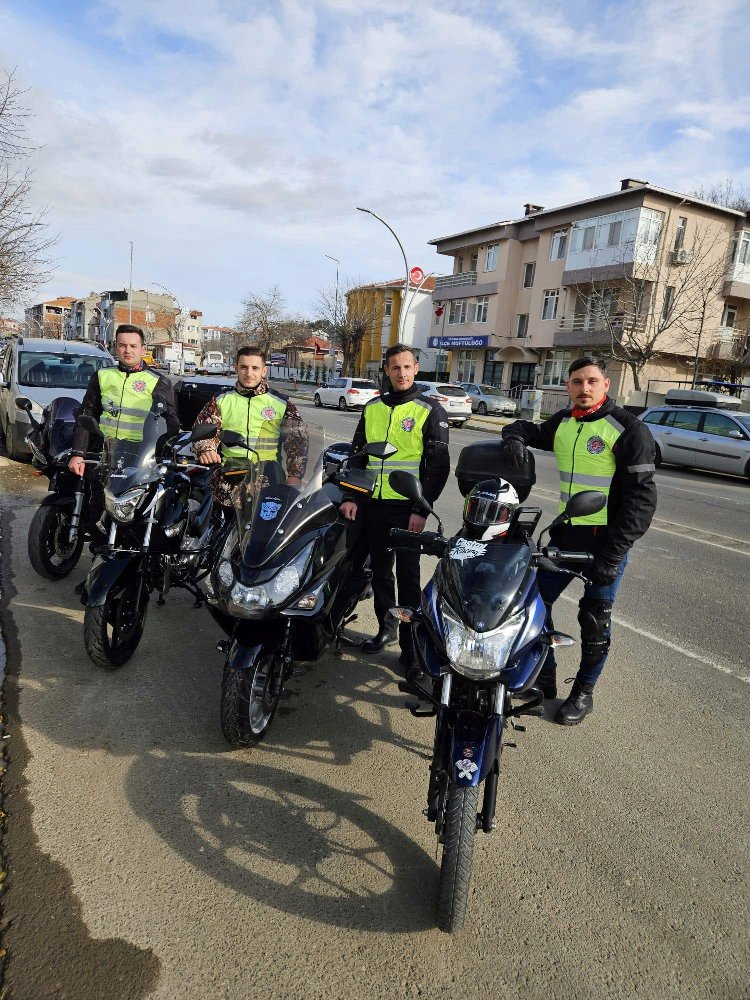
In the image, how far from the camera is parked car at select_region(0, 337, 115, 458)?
9898mm

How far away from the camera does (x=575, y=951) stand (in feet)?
7.47

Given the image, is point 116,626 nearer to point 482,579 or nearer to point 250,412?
point 250,412

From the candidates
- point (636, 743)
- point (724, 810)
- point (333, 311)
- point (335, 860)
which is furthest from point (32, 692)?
point (333, 311)

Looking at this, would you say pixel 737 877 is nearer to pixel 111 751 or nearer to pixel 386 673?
pixel 386 673

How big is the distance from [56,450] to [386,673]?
141 inches

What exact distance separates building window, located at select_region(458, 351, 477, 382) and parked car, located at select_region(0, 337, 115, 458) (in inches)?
1386

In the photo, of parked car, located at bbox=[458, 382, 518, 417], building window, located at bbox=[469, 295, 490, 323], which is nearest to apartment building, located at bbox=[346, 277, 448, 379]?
building window, located at bbox=[469, 295, 490, 323]

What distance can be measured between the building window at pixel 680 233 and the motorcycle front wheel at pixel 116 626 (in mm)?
34746

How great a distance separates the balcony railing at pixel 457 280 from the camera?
4347 cm

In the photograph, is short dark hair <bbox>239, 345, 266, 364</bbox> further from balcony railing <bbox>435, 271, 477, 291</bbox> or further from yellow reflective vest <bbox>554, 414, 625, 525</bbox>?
balcony railing <bbox>435, 271, 477, 291</bbox>

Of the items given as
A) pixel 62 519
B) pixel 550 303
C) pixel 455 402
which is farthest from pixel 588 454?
pixel 550 303

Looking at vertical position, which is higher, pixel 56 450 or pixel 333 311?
pixel 333 311

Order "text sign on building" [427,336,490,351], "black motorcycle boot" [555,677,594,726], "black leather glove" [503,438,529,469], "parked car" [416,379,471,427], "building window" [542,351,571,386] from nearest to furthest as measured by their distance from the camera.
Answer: "black leather glove" [503,438,529,469]
"black motorcycle boot" [555,677,594,726]
"parked car" [416,379,471,427]
"building window" [542,351,571,386]
"text sign on building" [427,336,490,351]

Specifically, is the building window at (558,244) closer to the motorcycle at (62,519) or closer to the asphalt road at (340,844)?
the motorcycle at (62,519)
